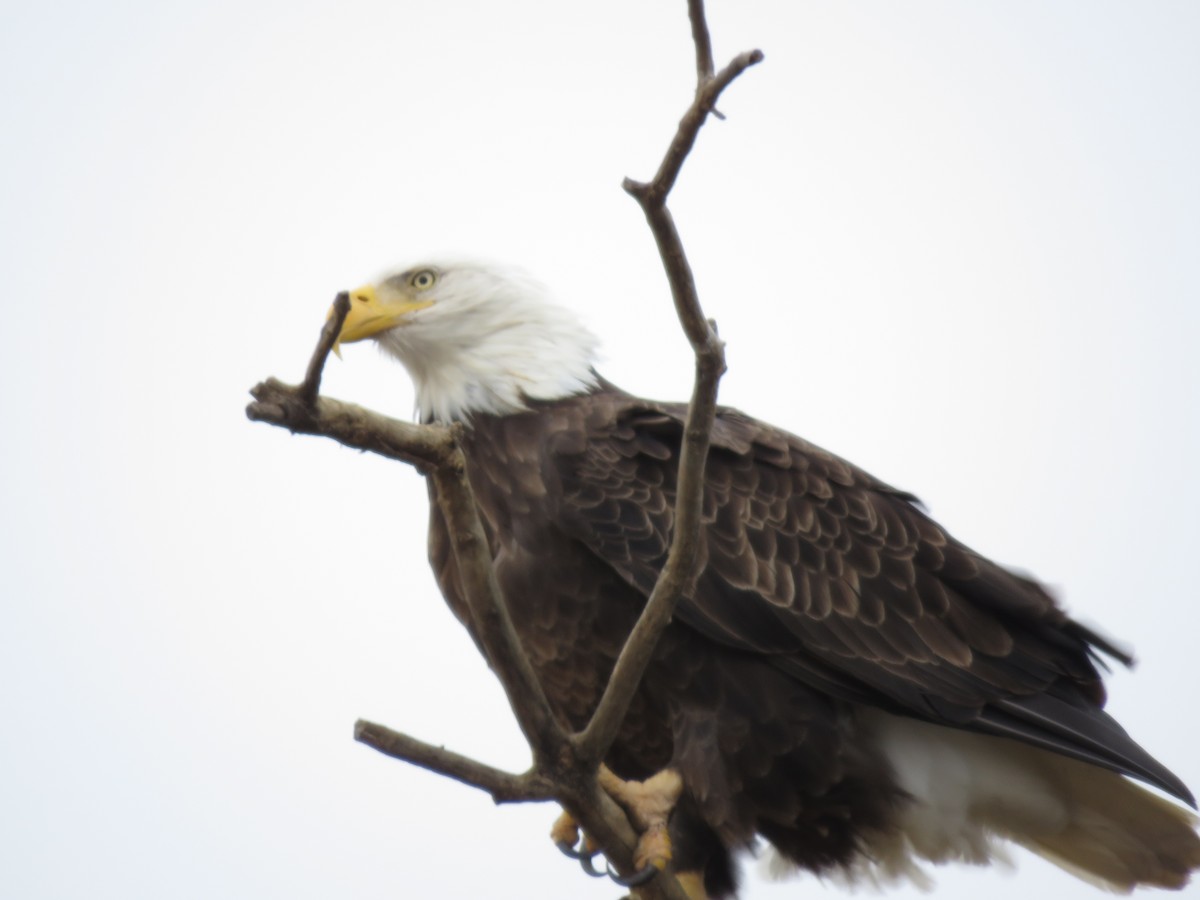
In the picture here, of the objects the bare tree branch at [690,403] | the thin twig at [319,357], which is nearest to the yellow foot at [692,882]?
the bare tree branch at [690,403]

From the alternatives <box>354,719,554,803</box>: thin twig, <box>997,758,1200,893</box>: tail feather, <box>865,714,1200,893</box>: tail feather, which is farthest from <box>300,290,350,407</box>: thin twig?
<box>997,758,1200,893</box>: tail feather

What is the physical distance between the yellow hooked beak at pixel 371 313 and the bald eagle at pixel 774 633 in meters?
0.01

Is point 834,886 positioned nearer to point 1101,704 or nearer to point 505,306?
point 1101,704

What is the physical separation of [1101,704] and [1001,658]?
0.45 metres

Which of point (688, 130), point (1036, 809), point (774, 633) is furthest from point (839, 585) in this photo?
point (688, 130)

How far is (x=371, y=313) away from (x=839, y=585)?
1.90 m

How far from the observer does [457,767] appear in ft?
10.5

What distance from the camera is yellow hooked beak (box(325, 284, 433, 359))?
4.95 meters

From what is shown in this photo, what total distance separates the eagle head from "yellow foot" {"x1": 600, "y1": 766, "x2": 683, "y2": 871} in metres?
1.41

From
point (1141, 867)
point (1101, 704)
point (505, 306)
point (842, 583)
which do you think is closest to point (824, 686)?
point (842, 583)

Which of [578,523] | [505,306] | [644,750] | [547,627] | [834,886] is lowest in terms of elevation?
[834,886]

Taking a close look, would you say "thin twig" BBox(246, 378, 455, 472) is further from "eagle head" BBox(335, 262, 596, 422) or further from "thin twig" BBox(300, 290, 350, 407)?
"eagle head" BBox(335, 262, 596, 422)

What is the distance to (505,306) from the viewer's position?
522 centimetres

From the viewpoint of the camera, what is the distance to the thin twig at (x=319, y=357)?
8.75ft
